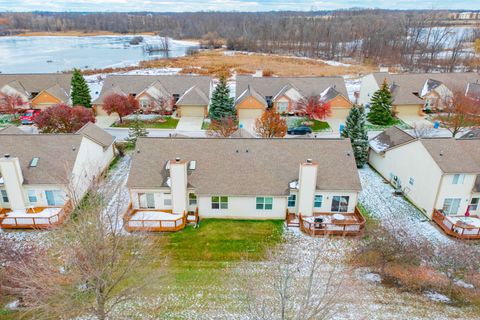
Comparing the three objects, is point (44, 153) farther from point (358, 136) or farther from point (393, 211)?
point (358, 136)

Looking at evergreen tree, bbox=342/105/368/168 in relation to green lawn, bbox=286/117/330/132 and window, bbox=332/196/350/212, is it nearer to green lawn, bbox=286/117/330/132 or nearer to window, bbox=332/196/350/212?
window, bbox=332/196/350/212

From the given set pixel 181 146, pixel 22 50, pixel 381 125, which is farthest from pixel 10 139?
pixel 22 50

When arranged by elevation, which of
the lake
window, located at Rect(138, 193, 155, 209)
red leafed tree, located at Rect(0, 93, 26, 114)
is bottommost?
the lake

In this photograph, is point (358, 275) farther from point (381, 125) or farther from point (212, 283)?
point (381, 125)

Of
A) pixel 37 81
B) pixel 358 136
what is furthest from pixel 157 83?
pixel 358 136

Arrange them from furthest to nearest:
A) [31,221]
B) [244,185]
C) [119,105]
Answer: [119,105] → [244,185] → [31,221]

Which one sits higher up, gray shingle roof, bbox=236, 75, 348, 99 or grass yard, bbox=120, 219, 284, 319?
gray shingle roof, bbox=236, 75, 348, 99

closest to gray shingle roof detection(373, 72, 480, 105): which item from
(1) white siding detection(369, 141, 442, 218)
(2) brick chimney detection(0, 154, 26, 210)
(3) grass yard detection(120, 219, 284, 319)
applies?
(1) white siding detection(369, 141, 442, 218)
